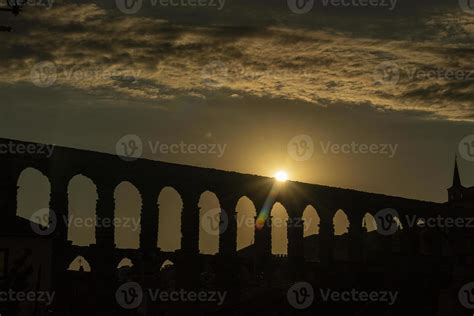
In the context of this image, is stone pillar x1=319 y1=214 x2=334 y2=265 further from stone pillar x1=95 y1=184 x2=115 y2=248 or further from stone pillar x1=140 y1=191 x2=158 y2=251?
stone pillar x1=95 y1=184 x2=115 y2=248

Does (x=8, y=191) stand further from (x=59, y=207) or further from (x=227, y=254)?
(x=227, y=254)

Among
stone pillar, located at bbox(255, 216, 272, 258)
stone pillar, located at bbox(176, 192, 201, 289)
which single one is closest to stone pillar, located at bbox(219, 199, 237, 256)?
stone pillar, located at bbox(176, 192, 201, 289)

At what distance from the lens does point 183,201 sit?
5969cm

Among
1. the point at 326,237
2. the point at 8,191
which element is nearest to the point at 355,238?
the point at 326,237

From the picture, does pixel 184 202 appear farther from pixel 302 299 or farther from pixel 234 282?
pixel 302 299

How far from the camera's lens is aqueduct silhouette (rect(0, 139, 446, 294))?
52.7 m

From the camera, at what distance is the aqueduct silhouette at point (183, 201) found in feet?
173

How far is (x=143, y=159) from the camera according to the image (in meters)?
57.1

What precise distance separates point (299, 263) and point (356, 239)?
7.13 meters

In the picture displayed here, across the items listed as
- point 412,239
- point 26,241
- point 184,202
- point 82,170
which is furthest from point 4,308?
point 412,239

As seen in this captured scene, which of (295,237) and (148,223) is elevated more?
(148,223)

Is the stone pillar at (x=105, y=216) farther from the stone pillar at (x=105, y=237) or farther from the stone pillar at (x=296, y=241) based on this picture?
the stone pillar at (x=296, y=241)

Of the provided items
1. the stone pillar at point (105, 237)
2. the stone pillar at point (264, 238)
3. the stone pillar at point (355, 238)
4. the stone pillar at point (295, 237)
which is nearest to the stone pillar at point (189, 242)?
the stone pillar at point (105, 237)

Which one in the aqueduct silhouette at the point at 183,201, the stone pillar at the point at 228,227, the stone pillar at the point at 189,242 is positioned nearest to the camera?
the aqueduct silhouette at the point at 183,201
